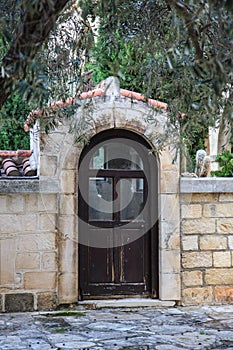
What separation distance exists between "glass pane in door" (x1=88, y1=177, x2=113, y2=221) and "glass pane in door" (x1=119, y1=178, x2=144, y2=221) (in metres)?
0.16

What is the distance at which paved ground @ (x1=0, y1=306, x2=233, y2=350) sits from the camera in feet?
16.8

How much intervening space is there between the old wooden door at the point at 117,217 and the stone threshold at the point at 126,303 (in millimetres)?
122

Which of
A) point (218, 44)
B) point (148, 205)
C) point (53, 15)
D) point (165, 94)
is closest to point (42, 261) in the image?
point (148, 205)

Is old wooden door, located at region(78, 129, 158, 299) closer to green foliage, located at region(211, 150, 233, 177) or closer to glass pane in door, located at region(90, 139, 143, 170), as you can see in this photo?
glass pane in door, located at region(90, 139, 143, 170)

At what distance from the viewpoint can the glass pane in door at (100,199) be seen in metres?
7.24

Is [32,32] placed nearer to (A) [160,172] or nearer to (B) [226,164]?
(A) [160,172]

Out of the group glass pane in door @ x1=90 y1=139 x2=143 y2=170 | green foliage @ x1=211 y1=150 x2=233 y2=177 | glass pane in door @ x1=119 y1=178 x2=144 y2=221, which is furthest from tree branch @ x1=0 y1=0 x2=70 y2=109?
green foliage @ x1=211 y1=150 x2=233 y2=177

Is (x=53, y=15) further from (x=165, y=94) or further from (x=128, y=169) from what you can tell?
(x=128, y=169)

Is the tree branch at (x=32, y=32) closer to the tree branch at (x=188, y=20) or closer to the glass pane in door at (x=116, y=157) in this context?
the tree branch at (x=188, y=20)

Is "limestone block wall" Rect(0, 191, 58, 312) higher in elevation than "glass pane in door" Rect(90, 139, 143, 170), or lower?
lower

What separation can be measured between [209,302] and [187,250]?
75cm

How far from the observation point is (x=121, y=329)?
5.78 m

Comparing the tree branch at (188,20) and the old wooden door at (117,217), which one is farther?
the old wooden door at (117,217)

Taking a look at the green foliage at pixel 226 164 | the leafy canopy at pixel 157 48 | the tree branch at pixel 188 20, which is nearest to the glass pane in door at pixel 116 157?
the green foliage at pixel 226 164
